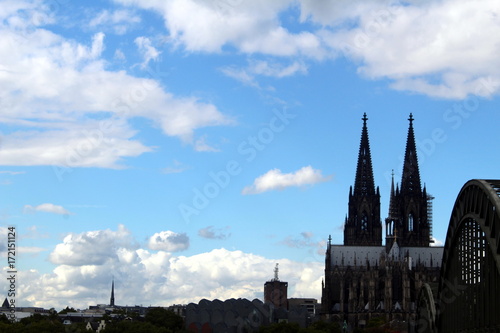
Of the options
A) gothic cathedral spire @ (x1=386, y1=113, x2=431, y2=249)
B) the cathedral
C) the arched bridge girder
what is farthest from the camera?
gothic cathedral spire @ (x1=386, y1=113, x2=431, y2=249)

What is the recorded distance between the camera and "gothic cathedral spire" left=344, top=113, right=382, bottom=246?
195750 mm

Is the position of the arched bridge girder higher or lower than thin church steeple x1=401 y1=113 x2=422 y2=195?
lower

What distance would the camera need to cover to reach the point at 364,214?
648ft

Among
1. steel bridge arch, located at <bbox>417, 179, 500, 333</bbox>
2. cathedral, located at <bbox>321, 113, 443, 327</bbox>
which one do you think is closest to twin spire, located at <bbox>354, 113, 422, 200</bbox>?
cathedral, located at <bbox>321, 113, 443, 327</bbox>

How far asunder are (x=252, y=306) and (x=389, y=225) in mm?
39240

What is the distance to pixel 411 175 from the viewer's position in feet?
646

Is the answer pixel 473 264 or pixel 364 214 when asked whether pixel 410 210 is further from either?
pixel 473 264

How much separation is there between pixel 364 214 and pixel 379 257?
1081cm

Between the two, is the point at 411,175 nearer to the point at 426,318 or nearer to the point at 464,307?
the point at 426,318

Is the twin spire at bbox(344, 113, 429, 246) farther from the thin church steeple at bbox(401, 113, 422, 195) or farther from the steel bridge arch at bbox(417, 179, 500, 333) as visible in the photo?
the steel bridge arch at bbox(417, 179, 500, 333)

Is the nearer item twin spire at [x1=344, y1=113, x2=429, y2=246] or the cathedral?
the cathedral

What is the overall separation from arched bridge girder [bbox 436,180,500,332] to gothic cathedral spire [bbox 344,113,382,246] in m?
135

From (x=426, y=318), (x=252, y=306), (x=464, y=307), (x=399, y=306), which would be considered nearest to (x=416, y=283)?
(x=399, y=306)

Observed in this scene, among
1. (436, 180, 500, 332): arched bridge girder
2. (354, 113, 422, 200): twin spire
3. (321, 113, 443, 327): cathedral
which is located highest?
(354, 113, 422, 200): twin spire
